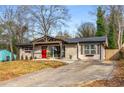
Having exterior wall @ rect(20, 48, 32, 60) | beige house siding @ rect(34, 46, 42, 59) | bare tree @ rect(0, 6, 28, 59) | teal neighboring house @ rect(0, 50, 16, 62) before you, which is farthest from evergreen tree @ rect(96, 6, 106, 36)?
teal neighboring house @ rect(0, 50, 16, 62)

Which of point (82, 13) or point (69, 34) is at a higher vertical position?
point (82, 13)

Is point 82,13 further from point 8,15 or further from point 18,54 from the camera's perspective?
point 18,54

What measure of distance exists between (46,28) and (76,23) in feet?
13.8

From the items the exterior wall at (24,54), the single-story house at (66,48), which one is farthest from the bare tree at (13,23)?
the single-story house at (66,48)

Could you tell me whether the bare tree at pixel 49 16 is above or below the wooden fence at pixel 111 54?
above

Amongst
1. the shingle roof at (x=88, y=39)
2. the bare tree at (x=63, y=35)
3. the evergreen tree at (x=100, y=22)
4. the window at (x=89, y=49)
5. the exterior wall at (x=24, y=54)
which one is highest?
the evergreen tree at (x=100, y=22)

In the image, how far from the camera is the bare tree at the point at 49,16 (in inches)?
798

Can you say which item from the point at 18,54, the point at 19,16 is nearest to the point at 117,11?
the point at 19,16

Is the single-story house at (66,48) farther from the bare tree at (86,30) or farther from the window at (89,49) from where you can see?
the bare tree at (86,30)

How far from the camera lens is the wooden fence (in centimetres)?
2372

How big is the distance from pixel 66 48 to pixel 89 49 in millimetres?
2106
